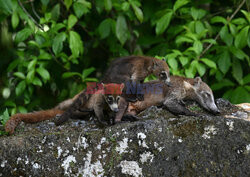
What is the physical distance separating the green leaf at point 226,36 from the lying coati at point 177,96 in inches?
47.9

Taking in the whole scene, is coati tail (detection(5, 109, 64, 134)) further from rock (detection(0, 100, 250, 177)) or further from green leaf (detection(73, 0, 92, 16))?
green leaf (detection(73, 0, 92, 16))

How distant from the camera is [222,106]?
422 centimetres

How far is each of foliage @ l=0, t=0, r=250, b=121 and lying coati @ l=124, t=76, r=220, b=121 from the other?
1.70 ft

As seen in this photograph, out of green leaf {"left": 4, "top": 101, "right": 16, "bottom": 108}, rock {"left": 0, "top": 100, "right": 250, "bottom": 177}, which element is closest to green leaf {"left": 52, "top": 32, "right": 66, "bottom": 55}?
green leaf {"left": 4, "top": 101, "right": 16, "bottom": 108}

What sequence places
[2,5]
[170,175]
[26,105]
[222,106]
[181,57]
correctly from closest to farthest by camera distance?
[170,175] < [222,106] < [2,5] < [181,57] < [26,105]

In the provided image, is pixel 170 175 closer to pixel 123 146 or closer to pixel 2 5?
pixel 123 146

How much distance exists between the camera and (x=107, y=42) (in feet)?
21.0

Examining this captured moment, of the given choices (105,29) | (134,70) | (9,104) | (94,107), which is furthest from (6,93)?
(94,107)

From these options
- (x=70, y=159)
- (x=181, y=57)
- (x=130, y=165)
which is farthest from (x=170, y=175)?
(x=181, y=57)

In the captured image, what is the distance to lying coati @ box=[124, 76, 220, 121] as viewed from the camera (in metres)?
4.22

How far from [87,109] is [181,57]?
1.77m

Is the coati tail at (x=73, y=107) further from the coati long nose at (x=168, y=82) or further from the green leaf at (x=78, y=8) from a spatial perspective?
the green leaf at (x=78, y=8)

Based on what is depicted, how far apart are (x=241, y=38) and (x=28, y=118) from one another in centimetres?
338

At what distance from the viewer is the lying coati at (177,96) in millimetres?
4223
